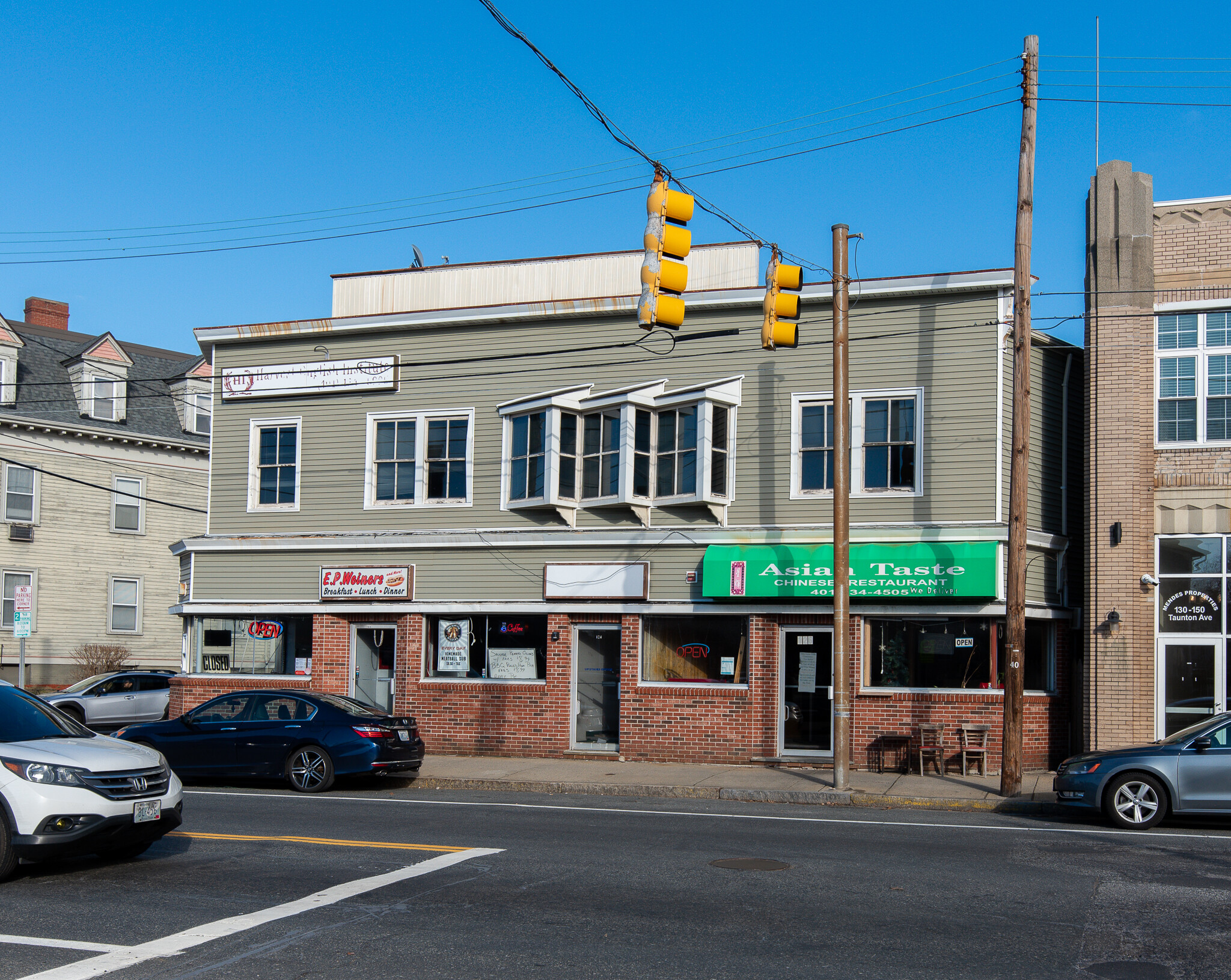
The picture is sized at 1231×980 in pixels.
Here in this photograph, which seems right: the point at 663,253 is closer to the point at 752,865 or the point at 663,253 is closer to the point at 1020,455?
the point at 752,865

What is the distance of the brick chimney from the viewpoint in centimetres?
4319

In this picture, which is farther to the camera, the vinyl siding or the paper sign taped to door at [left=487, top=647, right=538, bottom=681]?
the paper sign taped to door at [left=487, top=647, right=538, bottom=681]

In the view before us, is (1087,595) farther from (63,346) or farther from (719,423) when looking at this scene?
(63,346)

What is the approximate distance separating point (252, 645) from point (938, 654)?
42.8 ft

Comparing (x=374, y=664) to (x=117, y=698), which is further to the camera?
(x=117, y=698)

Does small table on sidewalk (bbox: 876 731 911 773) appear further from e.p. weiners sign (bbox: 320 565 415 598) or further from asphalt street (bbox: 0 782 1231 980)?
e.p. weiners sign (bbox: 320 565 415 598)

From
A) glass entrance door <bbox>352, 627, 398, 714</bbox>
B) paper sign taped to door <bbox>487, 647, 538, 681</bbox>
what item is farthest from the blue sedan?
glass entrance door <bbox>352, 627, 398, 714</bbox>

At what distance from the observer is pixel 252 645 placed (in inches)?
953

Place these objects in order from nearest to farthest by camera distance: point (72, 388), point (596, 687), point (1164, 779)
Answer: point (1164, 779) → point (596, 687) → point (72, 388)

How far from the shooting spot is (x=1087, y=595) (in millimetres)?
19688

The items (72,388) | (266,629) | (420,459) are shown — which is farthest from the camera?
(72,388)

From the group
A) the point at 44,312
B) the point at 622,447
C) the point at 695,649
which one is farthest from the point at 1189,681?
the point at 44,312

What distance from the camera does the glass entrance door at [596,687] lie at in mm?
21609

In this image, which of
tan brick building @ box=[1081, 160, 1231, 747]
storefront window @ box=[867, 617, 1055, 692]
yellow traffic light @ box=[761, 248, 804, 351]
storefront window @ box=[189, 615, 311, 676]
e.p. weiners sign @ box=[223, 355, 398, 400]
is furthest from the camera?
storefront window @ box=[189, 615, 311, 676]
